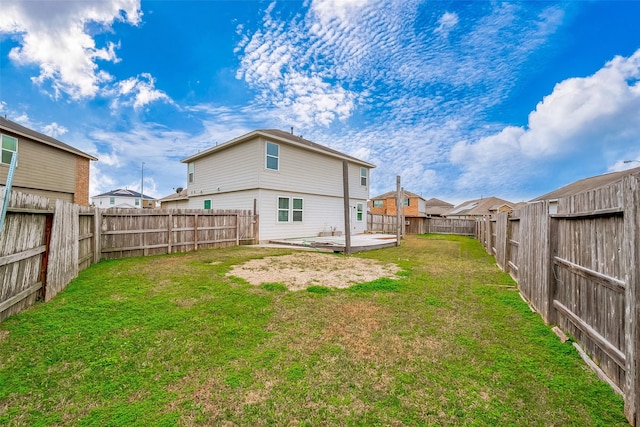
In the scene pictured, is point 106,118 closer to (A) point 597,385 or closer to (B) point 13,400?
(B) point 13,400

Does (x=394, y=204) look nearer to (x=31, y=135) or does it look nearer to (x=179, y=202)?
(x=179, y=202)

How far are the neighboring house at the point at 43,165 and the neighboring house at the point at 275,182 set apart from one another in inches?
258

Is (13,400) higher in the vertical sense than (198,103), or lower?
lower

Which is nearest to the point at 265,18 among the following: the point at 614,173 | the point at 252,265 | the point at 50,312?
the point at 252,265

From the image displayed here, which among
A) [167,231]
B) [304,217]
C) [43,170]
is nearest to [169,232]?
[167,231]

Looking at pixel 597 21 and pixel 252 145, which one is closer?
pixel 597 21

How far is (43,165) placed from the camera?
1465cm

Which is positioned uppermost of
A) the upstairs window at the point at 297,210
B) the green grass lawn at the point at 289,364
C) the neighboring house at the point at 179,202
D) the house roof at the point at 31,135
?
the house roof at the point at 31,135

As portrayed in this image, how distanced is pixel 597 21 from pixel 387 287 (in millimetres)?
11764

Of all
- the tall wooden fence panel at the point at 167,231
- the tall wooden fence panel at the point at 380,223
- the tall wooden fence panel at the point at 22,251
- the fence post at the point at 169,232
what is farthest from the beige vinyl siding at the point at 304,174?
the tall wooden fence panel at the point at 22,251

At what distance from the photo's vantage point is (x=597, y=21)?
8.87 metres

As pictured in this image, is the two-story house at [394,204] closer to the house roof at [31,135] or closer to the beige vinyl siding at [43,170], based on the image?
the house roof at [31,135]

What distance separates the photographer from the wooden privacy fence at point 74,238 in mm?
3777

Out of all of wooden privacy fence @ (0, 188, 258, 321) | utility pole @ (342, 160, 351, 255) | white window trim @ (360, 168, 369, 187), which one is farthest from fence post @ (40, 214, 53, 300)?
white window trim @ (360, 168, 369, 187)
